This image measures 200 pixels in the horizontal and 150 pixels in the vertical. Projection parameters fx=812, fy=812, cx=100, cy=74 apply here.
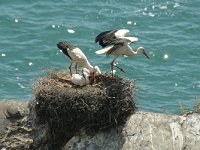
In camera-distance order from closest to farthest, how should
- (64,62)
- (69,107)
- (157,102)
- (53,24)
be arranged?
(69,107) → (157,102) → (64,62) → (53,24)

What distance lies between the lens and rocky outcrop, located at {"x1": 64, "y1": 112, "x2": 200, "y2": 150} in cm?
1339

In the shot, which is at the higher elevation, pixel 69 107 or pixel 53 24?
pixel 69 107

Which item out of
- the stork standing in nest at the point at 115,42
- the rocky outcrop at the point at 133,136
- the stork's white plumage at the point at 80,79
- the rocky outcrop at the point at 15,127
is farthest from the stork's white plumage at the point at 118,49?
the rocky outcrop at the point at 15,127

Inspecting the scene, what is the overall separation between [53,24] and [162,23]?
11.8 feet

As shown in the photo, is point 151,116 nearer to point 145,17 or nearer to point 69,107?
point 69,107

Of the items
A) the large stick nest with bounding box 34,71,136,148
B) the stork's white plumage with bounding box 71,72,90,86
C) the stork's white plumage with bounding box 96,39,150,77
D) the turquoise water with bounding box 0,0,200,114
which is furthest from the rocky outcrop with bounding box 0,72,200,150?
the turquoise water with bounding box 0,0,200,114

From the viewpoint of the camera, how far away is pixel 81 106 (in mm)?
13250

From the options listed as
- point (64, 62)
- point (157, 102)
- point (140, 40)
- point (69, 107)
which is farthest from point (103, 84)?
point (140, 40)

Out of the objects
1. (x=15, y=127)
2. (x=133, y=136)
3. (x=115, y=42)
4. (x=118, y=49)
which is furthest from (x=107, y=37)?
(x=15, y=127)

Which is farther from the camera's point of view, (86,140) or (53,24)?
(53,24)

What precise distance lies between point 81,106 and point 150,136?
1.27 metres

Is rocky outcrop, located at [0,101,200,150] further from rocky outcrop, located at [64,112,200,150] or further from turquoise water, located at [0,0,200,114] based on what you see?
turquoise water, located at [0,0,200,114]

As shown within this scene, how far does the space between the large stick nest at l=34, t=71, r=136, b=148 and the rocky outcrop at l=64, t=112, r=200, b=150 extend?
15 cm

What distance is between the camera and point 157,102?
71.2 feet
